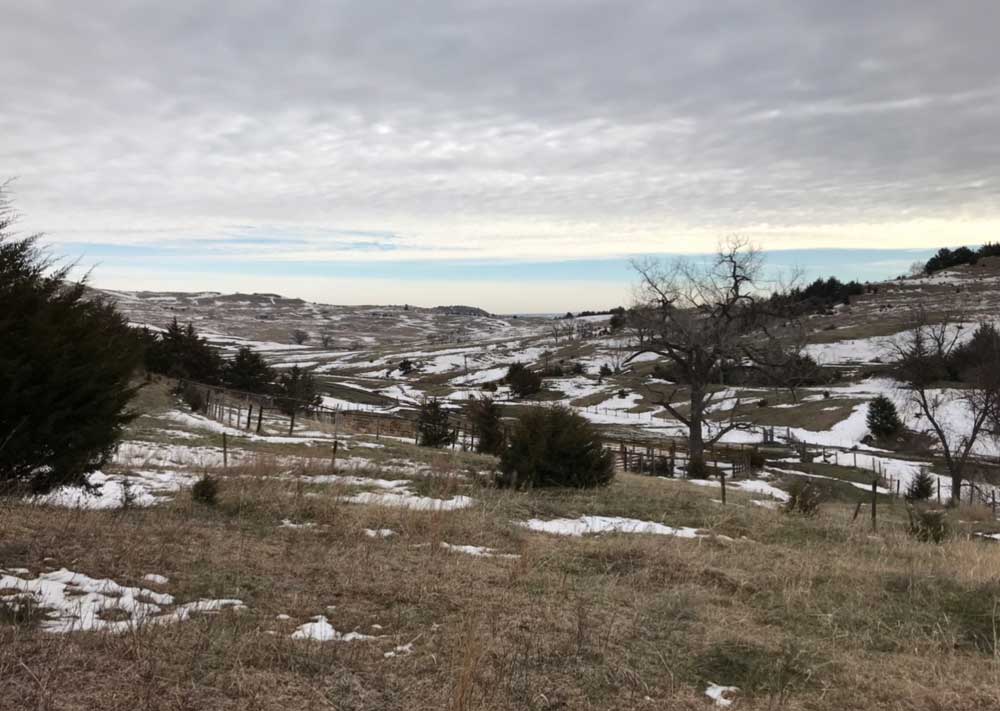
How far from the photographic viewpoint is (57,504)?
7398mm

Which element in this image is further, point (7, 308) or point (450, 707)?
point (7, 308)

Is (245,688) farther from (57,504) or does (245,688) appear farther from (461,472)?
(461,472)

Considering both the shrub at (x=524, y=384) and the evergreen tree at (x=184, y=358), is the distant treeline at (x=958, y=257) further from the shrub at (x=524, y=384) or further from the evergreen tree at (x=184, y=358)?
the evergreen tree at (x=184, y=358)

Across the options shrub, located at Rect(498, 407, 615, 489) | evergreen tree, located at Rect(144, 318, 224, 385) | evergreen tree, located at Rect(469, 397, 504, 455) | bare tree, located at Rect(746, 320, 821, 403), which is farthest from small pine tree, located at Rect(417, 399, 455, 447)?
evergreen tree, located at Rect(144, 318, 224, 385)

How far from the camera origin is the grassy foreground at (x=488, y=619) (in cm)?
343

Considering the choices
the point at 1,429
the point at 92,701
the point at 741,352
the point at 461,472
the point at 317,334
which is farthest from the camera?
the point at 317,334

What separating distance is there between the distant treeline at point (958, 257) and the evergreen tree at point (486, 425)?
144832mm

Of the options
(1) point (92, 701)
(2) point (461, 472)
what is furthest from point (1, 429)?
(2) point (461, 472)

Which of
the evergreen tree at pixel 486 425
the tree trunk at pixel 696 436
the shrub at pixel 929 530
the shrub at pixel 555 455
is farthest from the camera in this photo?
the tree trunk at pixel 696 436

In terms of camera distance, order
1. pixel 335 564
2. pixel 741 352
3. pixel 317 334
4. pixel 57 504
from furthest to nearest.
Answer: pixel 317 334 → pixel 741 352 → pixel 57 504 → pixel 335 564

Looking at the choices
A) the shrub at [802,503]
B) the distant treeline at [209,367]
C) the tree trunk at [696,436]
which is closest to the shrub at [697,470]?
the tree trunk at [696,436]

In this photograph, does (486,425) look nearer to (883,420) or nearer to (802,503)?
(802,503)

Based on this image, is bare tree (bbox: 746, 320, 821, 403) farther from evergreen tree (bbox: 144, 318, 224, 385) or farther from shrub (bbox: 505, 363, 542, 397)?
shrub (bbox: 505, 363, 542, 397)

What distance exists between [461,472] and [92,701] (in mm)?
10629
